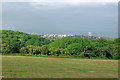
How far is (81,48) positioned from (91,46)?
3.58 metres

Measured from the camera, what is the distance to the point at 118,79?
10711 mm

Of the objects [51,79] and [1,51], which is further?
[1,51]

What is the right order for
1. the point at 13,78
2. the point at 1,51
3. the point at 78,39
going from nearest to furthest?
the point at 13,78
the point at 1,51
the point at 78,39

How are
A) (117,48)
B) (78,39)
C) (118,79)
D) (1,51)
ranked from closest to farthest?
(118,79) → (1,51) → (117,48) → (78,39)

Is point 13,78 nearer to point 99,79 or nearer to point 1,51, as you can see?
point 99,79

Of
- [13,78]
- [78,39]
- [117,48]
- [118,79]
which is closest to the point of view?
[13,78]

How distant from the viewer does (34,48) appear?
4500 cm

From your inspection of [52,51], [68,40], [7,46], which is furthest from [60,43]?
[7,46]

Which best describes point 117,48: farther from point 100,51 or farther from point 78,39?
point 78,39

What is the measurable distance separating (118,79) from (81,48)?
108 feet

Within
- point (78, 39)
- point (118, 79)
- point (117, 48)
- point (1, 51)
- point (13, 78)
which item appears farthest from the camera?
point (78, 39)

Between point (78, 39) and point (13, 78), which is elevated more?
point (78, 39)

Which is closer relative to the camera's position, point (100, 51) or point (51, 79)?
point (51, 79)

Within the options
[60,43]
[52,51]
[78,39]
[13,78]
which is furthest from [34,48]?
[13,78]
